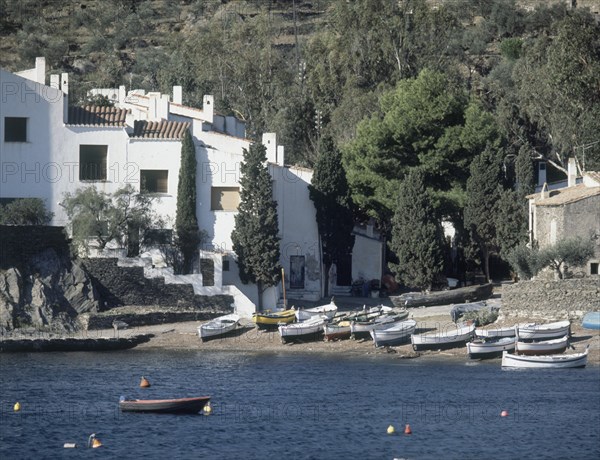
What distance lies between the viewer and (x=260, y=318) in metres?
74.8

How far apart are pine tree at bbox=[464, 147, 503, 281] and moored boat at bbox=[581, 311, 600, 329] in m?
12.1

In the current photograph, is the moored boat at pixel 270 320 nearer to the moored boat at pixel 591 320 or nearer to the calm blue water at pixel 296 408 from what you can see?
the calm blue water at pixel 296 408

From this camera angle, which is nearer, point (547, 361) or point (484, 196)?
point (547, 361)

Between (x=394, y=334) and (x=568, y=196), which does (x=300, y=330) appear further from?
(x=568, y=196)

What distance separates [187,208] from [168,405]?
912 inches

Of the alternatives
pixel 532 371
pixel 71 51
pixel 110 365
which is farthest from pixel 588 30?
pixel 71 51

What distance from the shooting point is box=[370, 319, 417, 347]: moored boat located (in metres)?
72.1

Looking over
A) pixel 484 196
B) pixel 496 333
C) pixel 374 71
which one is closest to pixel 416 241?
pixel 484 196

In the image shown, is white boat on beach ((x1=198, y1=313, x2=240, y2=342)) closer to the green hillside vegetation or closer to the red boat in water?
the green hillside vegetation

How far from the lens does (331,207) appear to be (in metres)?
82.4

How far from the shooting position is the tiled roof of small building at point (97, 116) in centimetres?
7994

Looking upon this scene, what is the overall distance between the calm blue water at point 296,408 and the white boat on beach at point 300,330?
5.86 feet

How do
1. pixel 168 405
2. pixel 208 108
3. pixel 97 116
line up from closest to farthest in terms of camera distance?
pixel 168 405 < pixel 97 116 < pixel 208 108

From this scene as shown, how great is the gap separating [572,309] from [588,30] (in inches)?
990
